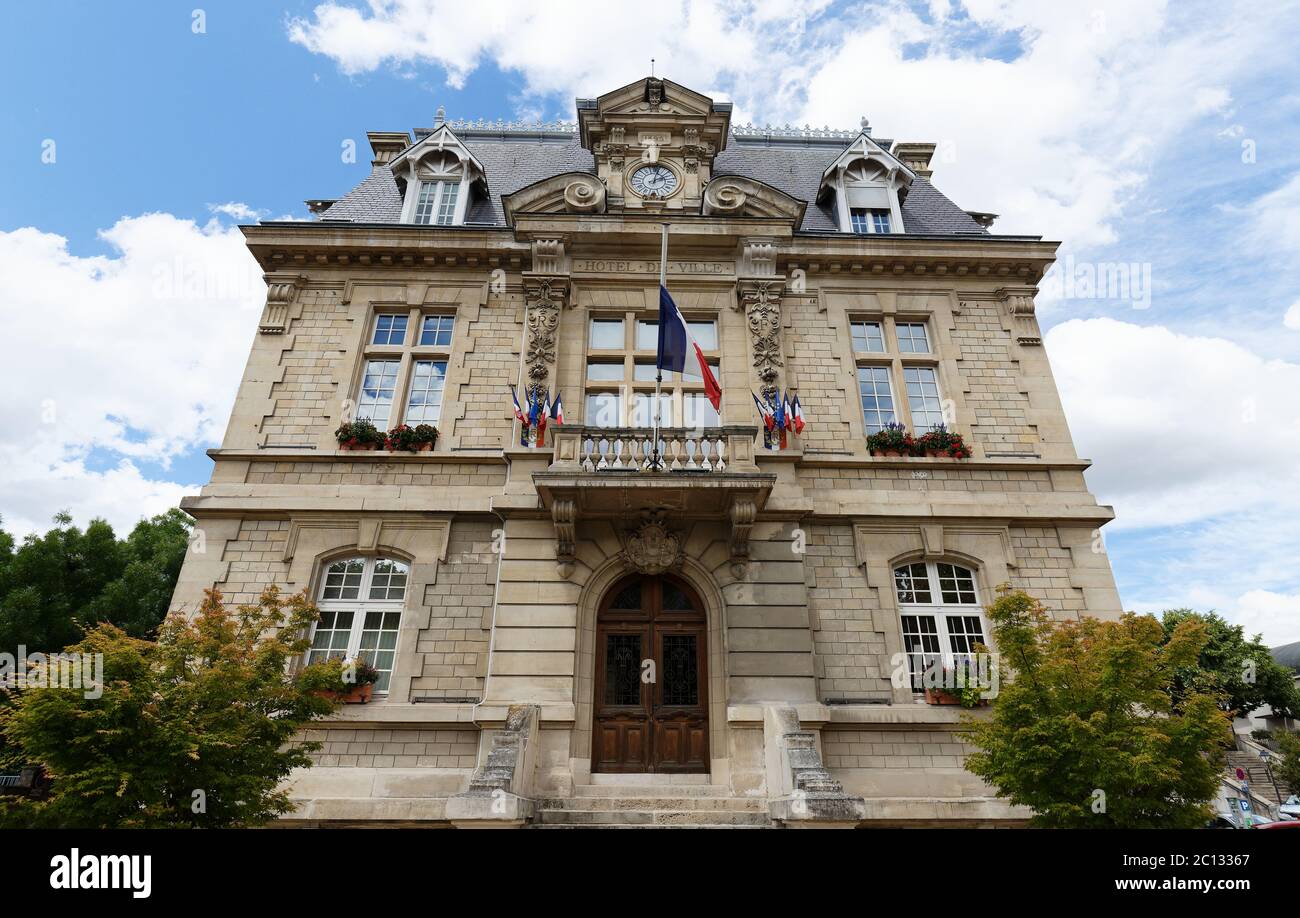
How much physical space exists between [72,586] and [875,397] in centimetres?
2538

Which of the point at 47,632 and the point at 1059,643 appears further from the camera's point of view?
the point at 47,632

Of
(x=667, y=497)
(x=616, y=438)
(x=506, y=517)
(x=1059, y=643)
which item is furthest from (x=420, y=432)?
(x=1059, y=643)

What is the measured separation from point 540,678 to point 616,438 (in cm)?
423

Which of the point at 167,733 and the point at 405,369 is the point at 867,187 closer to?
the point at 405,369

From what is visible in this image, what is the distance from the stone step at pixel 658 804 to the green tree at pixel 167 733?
3687mm

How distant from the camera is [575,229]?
563 inches

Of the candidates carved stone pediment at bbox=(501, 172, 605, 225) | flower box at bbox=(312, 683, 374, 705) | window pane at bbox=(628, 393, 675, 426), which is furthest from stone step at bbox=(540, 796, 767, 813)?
carved stone pediment at bbox=(501, 172, 605, 225)

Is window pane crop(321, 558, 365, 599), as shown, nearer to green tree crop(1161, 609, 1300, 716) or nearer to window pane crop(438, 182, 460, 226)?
window pane crop(438, 182, 460, 226)

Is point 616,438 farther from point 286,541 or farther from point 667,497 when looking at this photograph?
point 286,541

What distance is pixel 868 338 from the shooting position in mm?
14844

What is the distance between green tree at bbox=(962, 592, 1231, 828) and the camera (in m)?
7.44

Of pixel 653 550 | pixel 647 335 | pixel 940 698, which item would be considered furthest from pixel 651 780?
pixel 647 335

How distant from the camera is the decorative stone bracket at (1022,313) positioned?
14.6 metres
